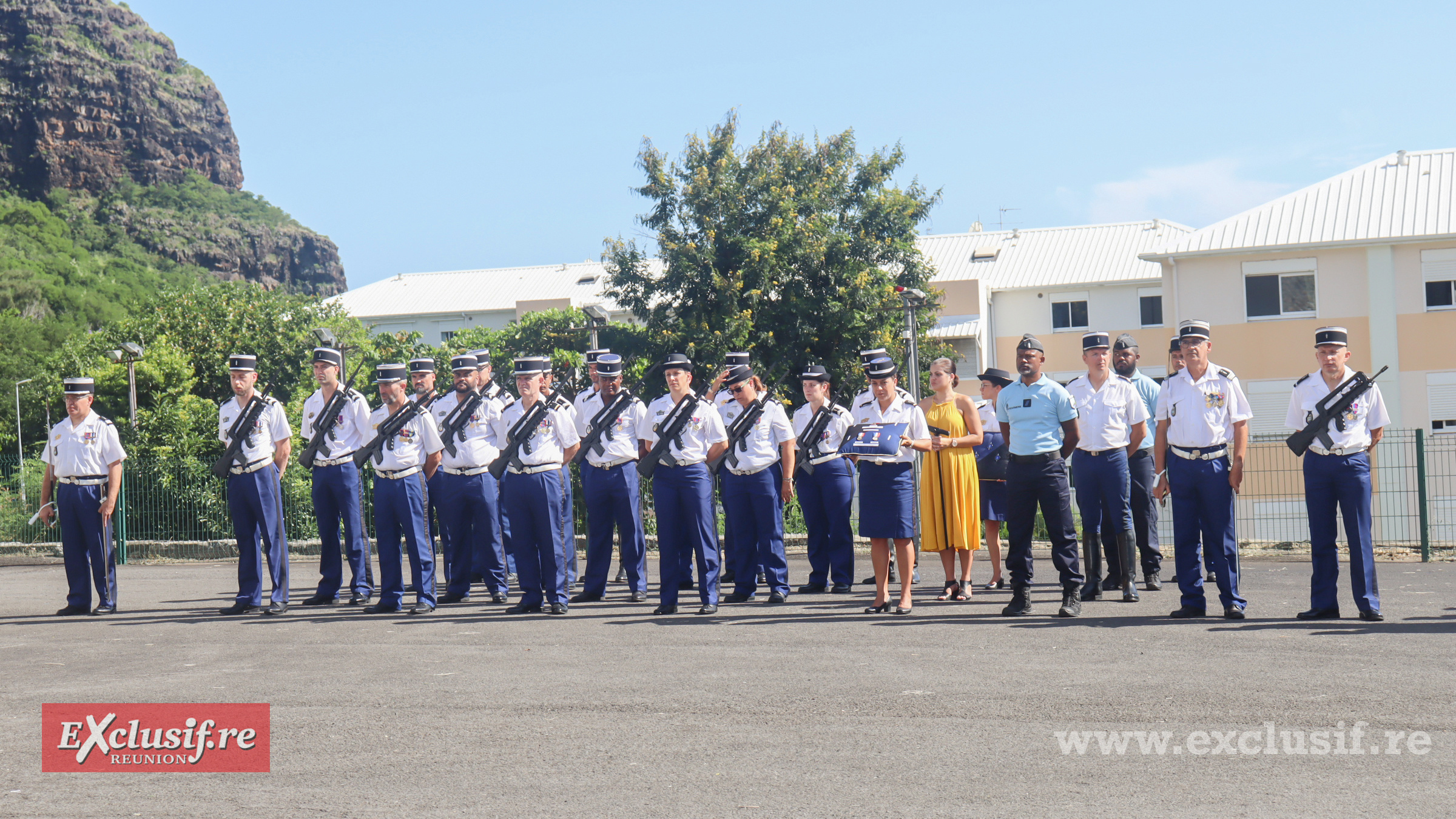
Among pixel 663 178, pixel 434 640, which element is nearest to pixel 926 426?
pixel 434 640

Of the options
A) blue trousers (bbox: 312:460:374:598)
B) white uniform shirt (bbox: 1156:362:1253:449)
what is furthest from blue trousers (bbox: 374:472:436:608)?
white uniform shirt (bbox: 1156:362:1253:449)

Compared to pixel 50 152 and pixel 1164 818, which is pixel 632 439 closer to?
pixel 1164 818

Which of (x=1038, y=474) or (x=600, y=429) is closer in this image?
(x=1038, y=474)

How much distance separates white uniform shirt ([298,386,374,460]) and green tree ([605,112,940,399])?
1804 centimetres

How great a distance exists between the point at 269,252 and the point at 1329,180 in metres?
107

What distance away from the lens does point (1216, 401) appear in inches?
360

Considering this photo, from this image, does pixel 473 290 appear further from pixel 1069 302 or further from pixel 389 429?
pixel 389 429

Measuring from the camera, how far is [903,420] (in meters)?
9.83

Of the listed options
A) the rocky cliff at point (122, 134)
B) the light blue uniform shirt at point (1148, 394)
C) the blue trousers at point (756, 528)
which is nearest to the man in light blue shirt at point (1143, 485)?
the light blue uniform shirt at point (1148, 394)

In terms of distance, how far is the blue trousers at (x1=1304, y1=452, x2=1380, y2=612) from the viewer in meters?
8.84

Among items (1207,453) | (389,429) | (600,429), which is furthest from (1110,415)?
(389,429)

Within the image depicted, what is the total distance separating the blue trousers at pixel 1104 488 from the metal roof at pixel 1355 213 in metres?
22.0
